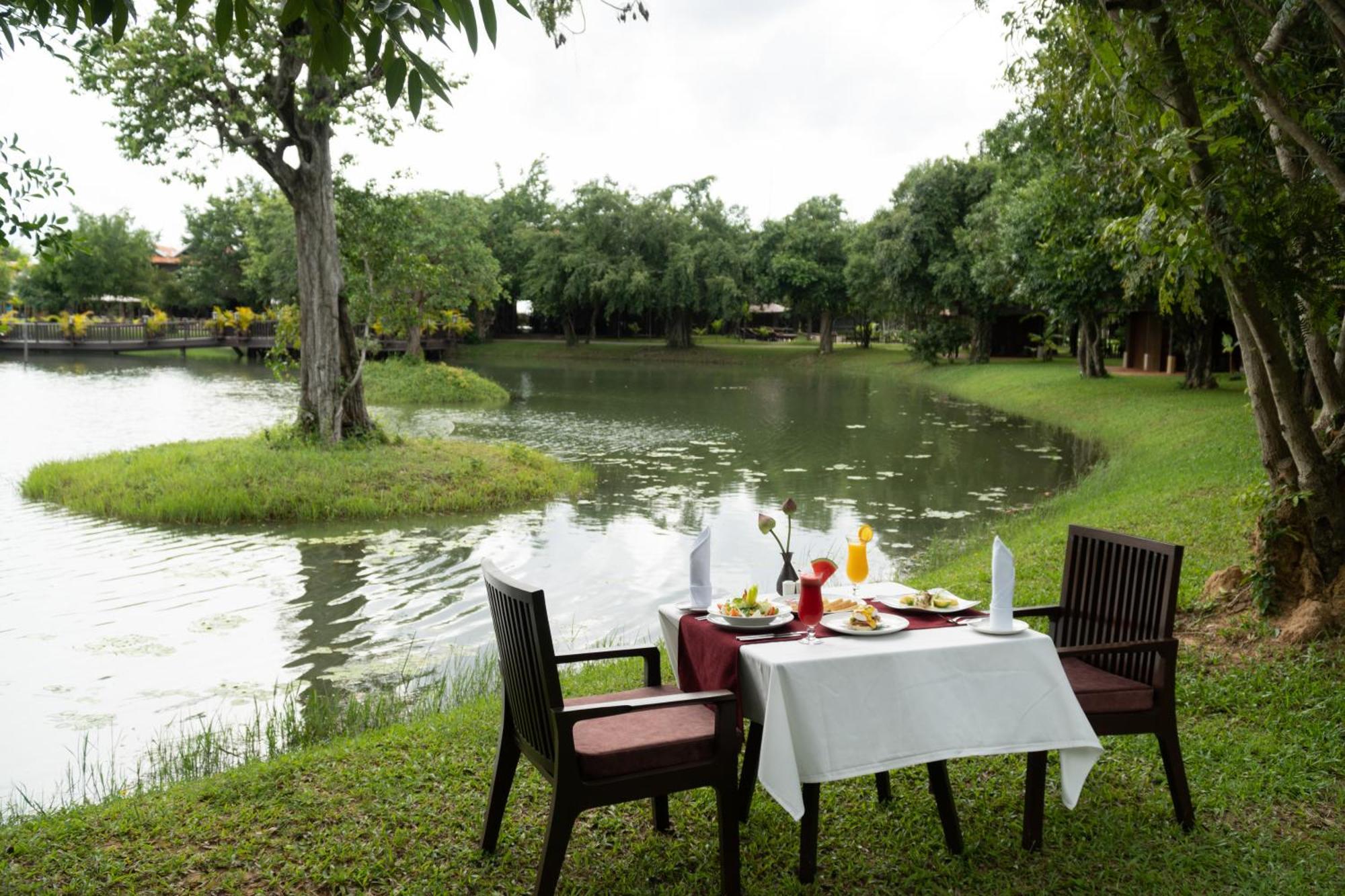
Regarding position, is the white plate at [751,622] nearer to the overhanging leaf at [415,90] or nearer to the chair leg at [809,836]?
the chair leg at [809,836]

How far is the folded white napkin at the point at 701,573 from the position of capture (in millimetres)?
3914

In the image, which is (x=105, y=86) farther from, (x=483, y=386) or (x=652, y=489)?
(x=483, y=386)

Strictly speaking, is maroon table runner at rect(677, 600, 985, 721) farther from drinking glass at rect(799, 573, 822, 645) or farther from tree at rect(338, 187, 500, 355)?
tree at rect(338, 187, 500, 355)

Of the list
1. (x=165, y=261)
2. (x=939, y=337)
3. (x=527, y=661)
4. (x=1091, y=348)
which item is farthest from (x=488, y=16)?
(x=165, y=261)

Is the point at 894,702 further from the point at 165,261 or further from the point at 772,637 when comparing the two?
the point at 165,261

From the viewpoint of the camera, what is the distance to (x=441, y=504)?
1169 centimetres

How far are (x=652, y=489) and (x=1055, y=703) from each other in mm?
10193

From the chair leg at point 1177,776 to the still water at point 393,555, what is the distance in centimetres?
421

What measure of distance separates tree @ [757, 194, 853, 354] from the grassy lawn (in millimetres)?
38671

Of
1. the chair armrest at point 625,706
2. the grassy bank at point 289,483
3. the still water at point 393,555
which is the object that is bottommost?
the still water at point 393,555

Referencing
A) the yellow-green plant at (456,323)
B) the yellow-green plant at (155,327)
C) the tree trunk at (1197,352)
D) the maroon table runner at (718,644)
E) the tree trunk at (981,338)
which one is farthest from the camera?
the yellow-green plant at (155,327)

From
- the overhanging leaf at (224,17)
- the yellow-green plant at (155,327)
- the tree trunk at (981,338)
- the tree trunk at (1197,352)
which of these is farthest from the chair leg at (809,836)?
the yellow-green plant at (155,327)

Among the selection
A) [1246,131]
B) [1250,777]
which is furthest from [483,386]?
[1250,777]

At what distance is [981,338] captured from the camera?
35938mm
